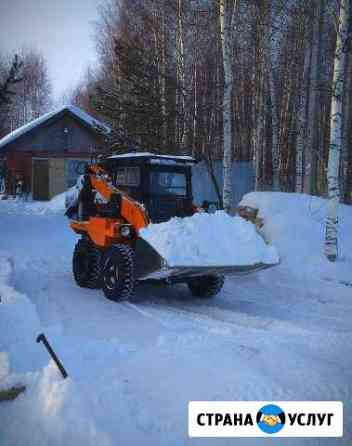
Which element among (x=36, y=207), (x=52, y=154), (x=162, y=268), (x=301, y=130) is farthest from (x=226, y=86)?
(x=52, y=154)

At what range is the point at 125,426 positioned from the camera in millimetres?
3305

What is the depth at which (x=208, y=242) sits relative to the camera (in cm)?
651

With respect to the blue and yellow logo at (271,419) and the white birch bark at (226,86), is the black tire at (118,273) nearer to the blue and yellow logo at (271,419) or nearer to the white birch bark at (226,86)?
the blue and yellow logo at (271,419)

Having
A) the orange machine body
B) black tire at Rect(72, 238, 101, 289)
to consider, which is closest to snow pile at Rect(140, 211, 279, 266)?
the orange machine body

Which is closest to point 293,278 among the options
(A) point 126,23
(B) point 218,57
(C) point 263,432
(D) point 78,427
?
(C) point 263,432

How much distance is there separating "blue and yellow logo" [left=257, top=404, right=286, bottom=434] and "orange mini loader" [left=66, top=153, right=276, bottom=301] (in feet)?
9.43

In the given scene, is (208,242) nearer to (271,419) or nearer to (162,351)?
(162,351)

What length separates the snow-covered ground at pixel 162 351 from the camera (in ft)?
11.3

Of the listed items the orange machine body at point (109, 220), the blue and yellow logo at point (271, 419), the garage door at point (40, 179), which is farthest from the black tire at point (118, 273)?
the garage door at point (40, 179)

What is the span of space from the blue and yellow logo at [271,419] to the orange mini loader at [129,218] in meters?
2.87

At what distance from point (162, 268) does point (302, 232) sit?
570cm

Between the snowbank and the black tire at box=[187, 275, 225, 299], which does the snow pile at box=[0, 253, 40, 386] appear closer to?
the black tire at box=[187, 275, 225, 299]

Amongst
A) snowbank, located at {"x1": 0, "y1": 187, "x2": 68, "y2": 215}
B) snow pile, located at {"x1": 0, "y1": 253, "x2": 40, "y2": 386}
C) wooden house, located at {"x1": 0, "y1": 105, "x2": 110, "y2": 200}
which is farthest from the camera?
wooden house, located at {"x1": 0, "y1": 105, "x2": 110, "y2": 200}

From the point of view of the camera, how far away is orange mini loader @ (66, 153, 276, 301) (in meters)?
6.86
